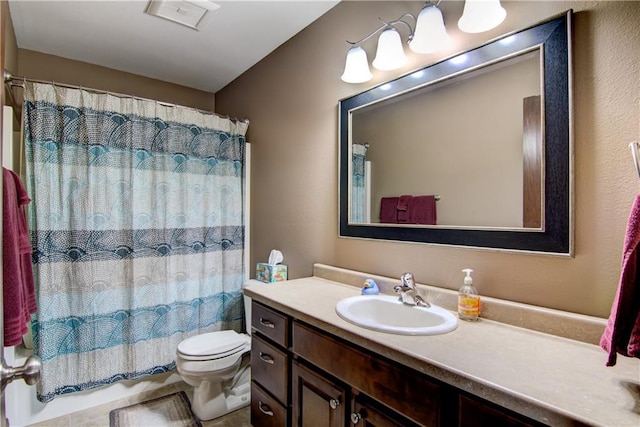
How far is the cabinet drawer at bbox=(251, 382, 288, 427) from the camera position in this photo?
4.98 feet

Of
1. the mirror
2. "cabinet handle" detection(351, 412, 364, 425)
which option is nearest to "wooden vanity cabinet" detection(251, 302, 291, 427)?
"cabinet handle" detection(351, 412, 364, 425)

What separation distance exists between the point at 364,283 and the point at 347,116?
36.1 inches

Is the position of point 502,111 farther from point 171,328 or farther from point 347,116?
point 171,328

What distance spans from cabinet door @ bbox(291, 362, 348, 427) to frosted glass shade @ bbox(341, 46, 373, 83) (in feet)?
4.59

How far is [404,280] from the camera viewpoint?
1422mm

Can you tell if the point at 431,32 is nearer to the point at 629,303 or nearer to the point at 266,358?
the point at 629,303

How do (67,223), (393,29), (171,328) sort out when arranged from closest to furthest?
(393,29), (67,223), (171,328)

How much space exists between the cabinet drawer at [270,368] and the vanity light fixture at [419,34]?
4.61ft

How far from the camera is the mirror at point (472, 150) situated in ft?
3.67

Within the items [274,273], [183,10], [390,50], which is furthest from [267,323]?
[183,10]

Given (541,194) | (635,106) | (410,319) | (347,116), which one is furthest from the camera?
(347,116)

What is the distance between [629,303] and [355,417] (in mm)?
852

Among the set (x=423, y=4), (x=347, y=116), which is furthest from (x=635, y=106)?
(x=347, y=116)

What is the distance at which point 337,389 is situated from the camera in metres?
1.21
